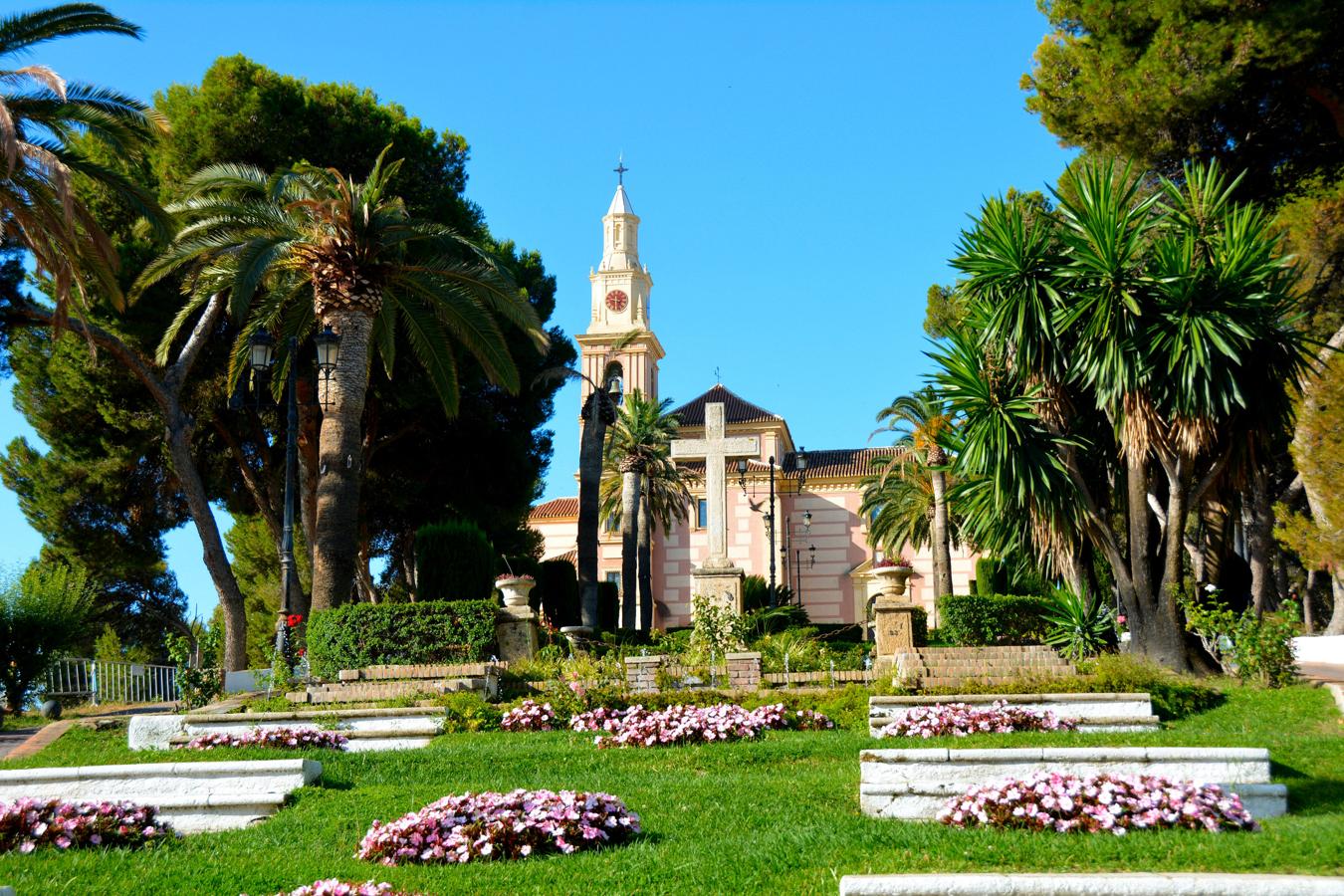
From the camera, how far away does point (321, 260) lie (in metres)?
18.9

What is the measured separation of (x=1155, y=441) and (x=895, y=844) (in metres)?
10.3

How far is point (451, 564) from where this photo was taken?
20.2 meters

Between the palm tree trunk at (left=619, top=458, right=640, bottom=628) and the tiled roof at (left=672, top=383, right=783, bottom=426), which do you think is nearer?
the palm tree trunk at (left=619, top=458, right=640, bottom=628)

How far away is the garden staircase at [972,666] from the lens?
13359 millimetres

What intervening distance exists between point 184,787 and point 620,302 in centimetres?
5980

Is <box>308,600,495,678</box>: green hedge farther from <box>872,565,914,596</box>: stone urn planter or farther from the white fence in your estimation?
the white fence

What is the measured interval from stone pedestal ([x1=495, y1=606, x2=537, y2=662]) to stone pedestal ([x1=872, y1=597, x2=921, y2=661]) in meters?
4.86

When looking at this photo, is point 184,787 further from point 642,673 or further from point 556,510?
point 556,510

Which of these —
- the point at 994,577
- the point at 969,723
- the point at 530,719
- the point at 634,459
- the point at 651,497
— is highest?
the point at 634,459

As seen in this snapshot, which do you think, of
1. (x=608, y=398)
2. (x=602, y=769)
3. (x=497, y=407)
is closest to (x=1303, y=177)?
(x=608, y=398)

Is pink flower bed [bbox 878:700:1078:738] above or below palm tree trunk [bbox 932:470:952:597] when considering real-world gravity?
below

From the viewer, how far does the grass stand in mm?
5895

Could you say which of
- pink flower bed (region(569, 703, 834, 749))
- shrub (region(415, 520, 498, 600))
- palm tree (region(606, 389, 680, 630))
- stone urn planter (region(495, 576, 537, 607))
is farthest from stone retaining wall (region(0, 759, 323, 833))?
palm tree (region(606, 389, 680, 630))

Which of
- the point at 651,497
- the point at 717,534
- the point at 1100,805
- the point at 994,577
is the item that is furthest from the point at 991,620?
the point at 651,497
